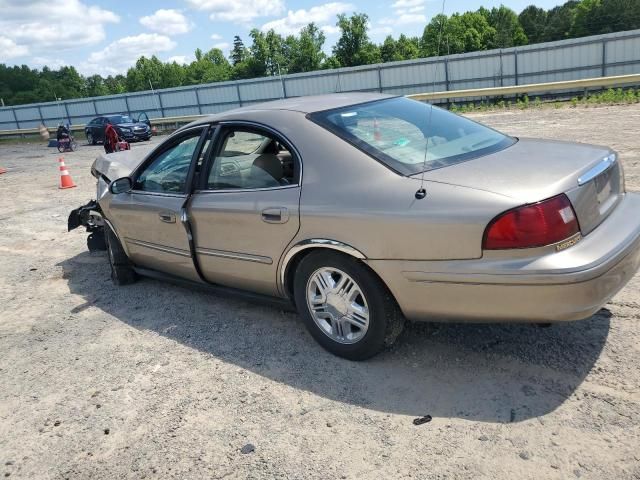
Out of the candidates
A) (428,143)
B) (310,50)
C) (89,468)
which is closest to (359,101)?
(428,143)

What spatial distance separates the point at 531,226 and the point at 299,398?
1608 millimetres

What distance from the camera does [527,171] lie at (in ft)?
9.84

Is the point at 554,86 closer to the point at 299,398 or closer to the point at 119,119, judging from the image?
the point at 119,119

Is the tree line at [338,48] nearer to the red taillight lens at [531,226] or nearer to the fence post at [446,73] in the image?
the fence post at [446,73]

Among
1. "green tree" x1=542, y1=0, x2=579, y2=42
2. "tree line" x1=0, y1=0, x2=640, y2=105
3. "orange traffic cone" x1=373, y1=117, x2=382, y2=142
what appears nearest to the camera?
"orange traffic cone" x1=373, y1=117, x2=382, y2=142

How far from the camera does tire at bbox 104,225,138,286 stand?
5375 millimetres

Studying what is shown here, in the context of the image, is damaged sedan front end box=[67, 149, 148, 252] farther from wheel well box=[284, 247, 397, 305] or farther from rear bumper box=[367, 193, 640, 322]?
rear bumper box=[367, 193, 640, 322]

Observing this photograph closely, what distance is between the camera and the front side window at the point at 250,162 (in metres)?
3.76

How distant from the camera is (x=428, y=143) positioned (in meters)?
3.51

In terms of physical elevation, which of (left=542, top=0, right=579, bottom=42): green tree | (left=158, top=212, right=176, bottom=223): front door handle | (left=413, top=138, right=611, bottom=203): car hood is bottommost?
(left=158, top=212, right=176, bottom=223): front door handle

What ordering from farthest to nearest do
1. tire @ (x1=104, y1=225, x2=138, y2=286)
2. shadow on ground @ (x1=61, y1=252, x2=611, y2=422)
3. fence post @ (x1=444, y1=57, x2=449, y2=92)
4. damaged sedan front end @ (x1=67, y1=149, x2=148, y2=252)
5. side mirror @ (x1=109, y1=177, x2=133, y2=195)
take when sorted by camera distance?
fence post @ (x1=444, y1=57, x2=449, y2=92)
damaged sedan front end @ (x1=67, y1=149, x2=148, y2=252)
tire @ (x1=104, y1=225, x2=138, y2=286)
side mirror @ (x1=109, y1=177, x2=133, y2=195)
shadow on ground @ (x1=61, y1=252, x2=611, y2=422)

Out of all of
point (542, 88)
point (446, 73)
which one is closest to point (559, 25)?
point (446, 73)

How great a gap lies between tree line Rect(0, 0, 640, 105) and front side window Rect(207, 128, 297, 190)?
5924 centimetres

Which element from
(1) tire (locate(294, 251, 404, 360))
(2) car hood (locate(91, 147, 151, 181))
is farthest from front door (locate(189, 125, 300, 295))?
(2) car hood (locate(91, 147, 151, 181))
